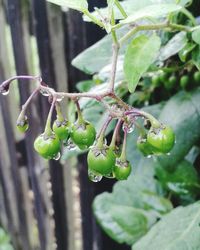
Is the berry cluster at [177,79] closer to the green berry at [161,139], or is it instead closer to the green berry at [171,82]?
the green berry at [171,82]

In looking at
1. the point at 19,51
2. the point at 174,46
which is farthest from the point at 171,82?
the point at 19,51

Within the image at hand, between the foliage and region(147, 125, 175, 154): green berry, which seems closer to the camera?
region(147, 125, 175, 154): green berry

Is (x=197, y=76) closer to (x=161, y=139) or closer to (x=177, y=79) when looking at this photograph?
(x=177, y=79)

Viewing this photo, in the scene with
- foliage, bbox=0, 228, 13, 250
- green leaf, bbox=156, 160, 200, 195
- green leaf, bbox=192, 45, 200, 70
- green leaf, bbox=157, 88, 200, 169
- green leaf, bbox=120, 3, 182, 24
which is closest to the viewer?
green leaf, bbox=120, 3, 182, 24

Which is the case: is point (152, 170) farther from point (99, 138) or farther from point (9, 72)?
point (9, 72)

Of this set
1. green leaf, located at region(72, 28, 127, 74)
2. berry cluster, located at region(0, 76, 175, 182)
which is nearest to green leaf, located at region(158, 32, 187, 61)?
green leaf, located at region(72, 28, 127, 74)

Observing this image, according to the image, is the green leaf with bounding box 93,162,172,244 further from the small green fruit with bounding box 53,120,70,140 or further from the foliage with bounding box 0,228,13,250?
the foliage with bounding box 0,228,13,250
